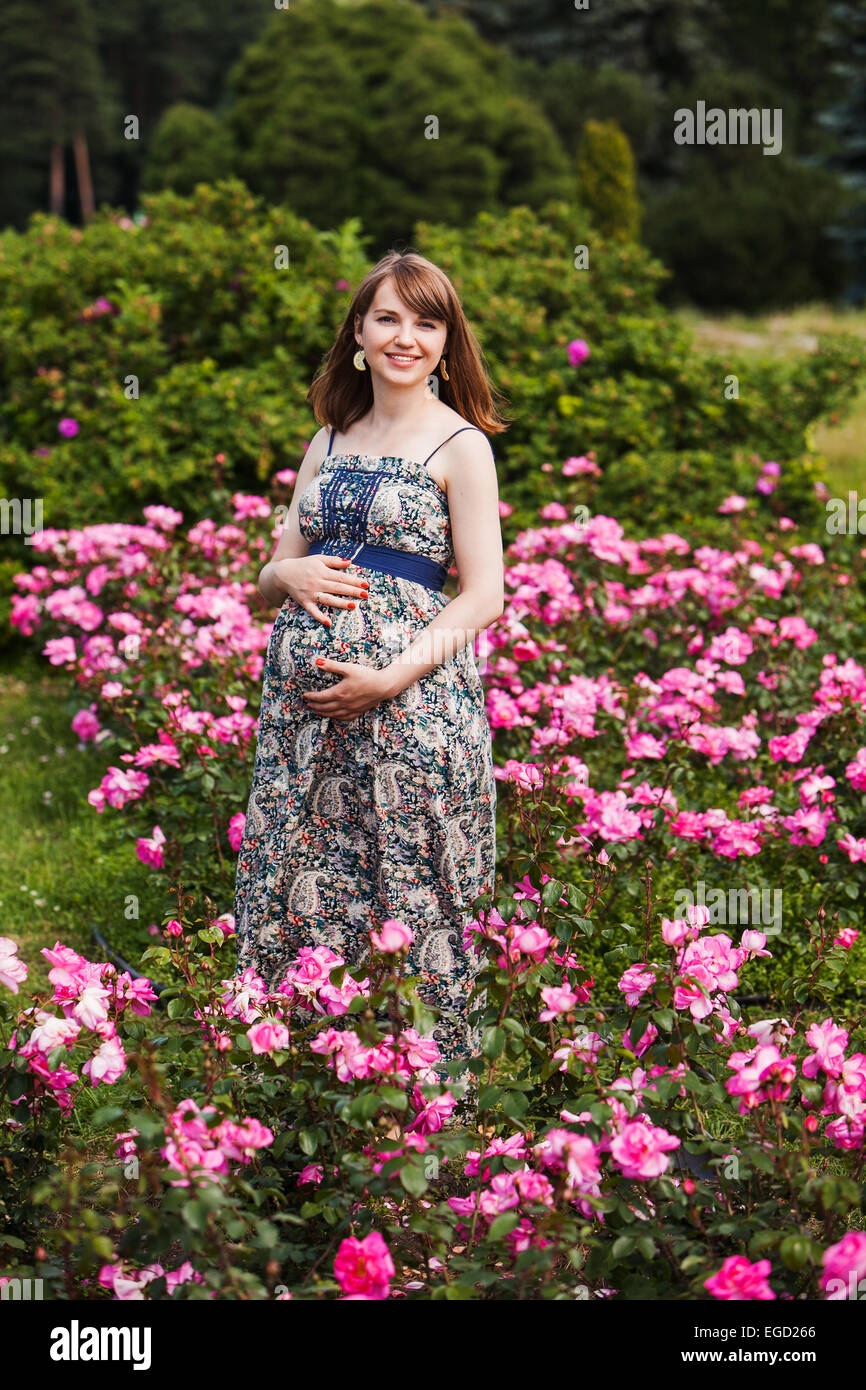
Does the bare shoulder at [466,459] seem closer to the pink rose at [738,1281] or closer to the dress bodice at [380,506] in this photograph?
the dress bodice at [380,506]

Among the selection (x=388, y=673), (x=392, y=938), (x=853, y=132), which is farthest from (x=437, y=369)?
(x=853, y=132)

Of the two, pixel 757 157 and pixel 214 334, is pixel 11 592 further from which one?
pixel 757 157

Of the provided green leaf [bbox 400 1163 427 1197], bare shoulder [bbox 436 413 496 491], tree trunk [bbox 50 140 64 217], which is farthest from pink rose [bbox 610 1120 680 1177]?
tree trunk [bbox 50 140 64 217]

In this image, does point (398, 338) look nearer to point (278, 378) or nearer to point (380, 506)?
point (380, 506)

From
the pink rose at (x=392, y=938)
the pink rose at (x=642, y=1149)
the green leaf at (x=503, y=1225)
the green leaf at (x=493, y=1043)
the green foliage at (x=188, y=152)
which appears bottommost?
the green leaf at (x=503, y=1225)

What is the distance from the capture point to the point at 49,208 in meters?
30.4

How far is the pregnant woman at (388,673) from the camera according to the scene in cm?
257

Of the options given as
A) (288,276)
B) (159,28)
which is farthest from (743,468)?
(159,28)

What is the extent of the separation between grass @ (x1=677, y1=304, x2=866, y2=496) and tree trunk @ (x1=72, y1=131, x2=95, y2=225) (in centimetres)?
1837

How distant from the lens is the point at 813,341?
44.0 ft

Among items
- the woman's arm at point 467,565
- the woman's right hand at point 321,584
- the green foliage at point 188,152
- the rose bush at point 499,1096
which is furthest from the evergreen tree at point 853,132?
the woman's right hand at point 321,584

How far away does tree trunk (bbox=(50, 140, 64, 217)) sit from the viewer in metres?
28.8

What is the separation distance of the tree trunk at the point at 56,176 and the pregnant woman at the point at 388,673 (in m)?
28.9

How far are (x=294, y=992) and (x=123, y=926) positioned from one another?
1675 mm
